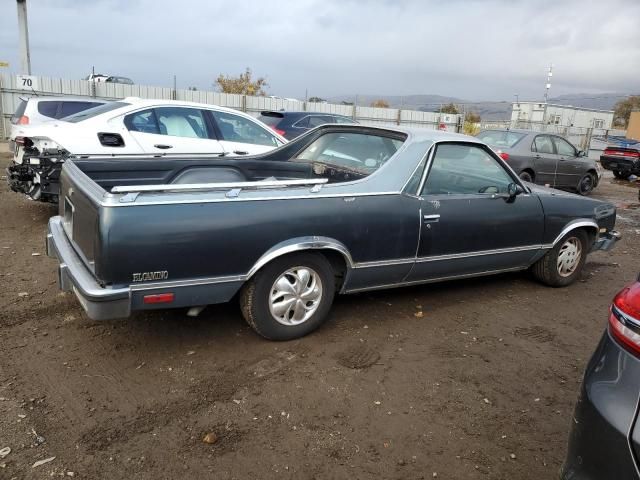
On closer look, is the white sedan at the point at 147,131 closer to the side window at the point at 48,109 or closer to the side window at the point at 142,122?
the side window at the point at 142,122

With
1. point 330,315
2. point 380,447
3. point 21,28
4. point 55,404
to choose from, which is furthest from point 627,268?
point 21,28

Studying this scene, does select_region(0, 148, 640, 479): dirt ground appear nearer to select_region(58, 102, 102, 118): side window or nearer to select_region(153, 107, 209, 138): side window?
select_region(153, 107, 209, 138): side window

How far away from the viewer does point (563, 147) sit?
40.2ft

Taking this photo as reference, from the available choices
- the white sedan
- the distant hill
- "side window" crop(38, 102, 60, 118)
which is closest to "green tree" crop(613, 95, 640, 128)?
the distant hill

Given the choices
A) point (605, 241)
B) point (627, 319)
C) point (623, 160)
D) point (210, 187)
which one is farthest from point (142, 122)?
point (623, 160)

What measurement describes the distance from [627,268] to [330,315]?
4.51 meters

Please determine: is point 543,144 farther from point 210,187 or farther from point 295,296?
point 210,187

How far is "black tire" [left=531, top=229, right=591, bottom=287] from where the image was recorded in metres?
5.43

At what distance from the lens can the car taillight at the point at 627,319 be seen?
1856 mm

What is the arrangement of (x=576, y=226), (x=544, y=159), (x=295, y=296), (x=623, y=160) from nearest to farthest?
(x=295, y=296) < (x=576, y=226) < (x=544, y=159) < (x=623, y=160)

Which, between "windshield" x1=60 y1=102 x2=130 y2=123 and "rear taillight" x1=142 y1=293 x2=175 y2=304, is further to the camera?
"windshield" x1=60 y1=102 x2=130 y2=123

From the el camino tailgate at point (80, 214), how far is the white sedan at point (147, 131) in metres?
2.22

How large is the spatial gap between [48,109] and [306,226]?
760 cm

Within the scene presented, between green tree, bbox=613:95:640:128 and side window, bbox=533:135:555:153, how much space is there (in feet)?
180
